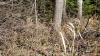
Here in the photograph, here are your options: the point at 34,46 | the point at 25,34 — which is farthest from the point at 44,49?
the point at 25,34

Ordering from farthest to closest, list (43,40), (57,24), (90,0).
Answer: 1. (90,0)
2. (57,24)
3. (43,40)

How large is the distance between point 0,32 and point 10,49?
2.23ft

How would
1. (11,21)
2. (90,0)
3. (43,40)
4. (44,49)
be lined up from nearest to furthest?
(44,49) → (11,21) → (43,40) → (90,0)

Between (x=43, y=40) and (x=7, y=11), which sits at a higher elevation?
(x=7, y=11)

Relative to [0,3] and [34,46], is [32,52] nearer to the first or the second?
[34,46]

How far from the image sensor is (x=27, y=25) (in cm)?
657

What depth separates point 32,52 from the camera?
5152 mm

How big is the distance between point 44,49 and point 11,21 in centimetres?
133

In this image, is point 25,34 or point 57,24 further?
point 57,24

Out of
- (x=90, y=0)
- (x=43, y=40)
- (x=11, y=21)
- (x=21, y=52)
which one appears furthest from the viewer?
(x=90, y=0)

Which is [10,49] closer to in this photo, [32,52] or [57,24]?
[32,52]

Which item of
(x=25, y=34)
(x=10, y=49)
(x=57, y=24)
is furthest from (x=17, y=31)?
(x=57, y=24)

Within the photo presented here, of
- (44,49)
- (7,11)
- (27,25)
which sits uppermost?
(7,11)

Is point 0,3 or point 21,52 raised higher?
point 0,3
